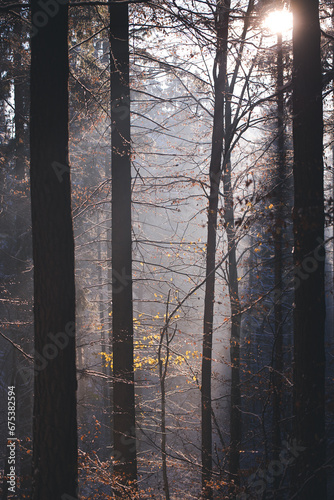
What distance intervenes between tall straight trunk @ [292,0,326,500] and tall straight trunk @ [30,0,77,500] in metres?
2.98

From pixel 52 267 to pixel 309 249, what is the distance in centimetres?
337

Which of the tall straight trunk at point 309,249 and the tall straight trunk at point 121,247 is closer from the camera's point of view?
the tall straight trunk at point 309,249

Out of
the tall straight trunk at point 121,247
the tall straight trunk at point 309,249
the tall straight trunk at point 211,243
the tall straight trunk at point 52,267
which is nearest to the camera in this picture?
the tall straight trunk at point 52,267

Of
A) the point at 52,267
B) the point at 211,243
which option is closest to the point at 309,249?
the point at 52,267

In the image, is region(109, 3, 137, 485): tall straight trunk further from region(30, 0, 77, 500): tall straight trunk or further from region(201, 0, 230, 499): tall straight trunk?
region(30, 0, 77, 500): tall straight trunk

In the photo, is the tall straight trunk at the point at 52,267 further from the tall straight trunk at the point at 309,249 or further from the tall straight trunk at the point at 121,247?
the tall straight trunk at the point at 309,249

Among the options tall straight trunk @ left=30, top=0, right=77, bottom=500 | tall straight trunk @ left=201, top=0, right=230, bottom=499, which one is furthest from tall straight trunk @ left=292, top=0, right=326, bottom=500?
tall straight trunk @ left=201, top=0, right=230, bottom=499

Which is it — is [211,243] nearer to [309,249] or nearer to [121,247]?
[121,247]

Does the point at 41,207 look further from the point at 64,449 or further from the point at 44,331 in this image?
the point at 64,449

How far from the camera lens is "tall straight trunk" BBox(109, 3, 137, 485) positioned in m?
6.65

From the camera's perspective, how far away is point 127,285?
7.01 metres

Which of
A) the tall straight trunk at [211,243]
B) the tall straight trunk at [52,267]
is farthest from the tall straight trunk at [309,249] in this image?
the tall straight trunk at [211,243]

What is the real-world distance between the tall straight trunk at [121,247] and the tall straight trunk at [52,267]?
2.35m

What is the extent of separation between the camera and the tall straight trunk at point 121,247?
262 inches
